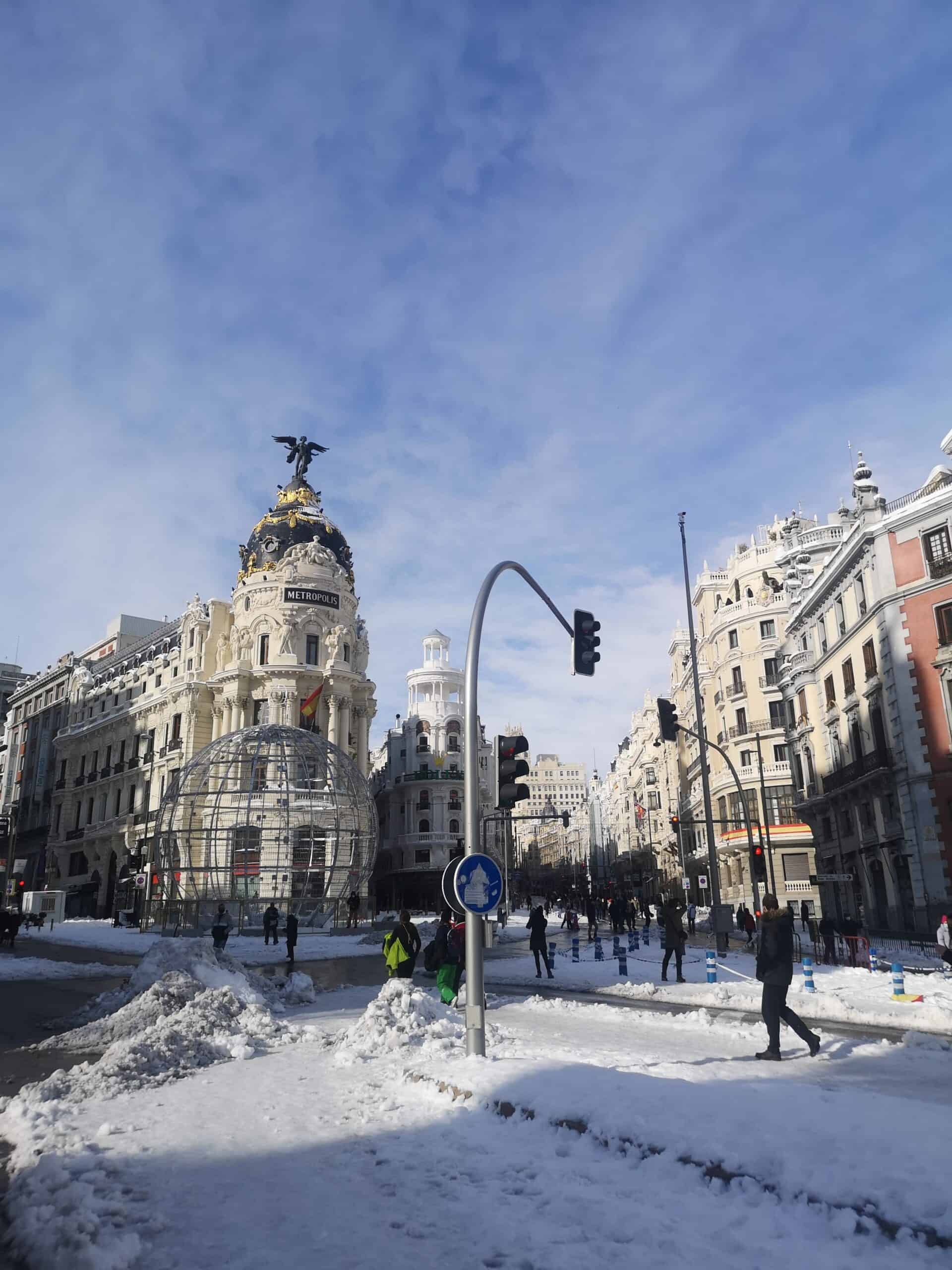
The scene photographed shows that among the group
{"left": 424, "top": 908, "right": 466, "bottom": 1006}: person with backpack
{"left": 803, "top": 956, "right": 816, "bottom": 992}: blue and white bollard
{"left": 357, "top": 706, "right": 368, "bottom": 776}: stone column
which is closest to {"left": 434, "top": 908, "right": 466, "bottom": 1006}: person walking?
{"left": 424, "top": 908, "right": 466, "bottom": 1006}: person with backpack

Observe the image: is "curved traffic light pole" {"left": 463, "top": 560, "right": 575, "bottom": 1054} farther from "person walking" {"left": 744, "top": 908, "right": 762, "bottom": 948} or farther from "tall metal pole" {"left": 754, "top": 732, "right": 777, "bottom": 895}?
"tall metal pole" {"left": 754, "top": 732, "right": 777, "bottom": 895}

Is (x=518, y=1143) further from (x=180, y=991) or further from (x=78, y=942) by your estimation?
(x=78, y=942)

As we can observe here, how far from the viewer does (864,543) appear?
32781 mm

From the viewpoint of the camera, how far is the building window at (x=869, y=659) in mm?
32750

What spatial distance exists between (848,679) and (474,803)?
29.7m

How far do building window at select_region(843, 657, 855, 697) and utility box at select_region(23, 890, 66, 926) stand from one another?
45130 millimetres

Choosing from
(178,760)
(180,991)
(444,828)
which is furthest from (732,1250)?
(444,828)

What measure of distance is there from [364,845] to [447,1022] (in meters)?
27.5

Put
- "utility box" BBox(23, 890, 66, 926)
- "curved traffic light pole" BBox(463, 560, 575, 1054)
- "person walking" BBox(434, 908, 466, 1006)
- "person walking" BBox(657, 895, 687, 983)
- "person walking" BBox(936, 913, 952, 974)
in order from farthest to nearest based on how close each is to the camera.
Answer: "utility box" BBox(23, 890, 66, 926) < "person walking" BBox(936, 913, 952, 974) < "person walking" BBox(657, 895, 687, 983) < "person walking" BBox(434, 908, 466, 1006) < "curved traffic light pole" BBox(463, 560, 575, 1054)

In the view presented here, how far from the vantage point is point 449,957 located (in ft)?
47.0

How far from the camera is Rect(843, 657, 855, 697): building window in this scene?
35.5 meters

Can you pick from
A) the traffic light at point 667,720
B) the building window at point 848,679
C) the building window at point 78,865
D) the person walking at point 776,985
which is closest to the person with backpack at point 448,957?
the person walking at point 776,985

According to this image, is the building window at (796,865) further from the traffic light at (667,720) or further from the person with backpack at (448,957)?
the person with backpack at (448,957)

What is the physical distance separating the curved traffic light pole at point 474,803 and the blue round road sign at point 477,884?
0.12 meters
